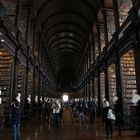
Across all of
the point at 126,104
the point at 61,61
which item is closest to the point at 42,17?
the point at 126,104

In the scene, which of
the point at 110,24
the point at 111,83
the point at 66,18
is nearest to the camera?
the point at 111,83

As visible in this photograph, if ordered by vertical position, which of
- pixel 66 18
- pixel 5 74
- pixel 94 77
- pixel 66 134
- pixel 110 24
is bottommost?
pixel 66 134

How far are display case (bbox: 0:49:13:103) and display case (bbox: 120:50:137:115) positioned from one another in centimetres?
577

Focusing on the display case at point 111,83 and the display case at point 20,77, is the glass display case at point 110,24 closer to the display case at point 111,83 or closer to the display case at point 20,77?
the display case at point 111,83

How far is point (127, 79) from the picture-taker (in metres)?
12.0

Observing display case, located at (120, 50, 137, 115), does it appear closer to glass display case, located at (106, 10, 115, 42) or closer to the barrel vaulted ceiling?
glass display case, located at (106, 10, 115, 42)

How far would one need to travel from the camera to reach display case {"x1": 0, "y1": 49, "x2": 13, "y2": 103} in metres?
11.5

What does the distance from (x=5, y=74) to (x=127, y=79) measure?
642 cm

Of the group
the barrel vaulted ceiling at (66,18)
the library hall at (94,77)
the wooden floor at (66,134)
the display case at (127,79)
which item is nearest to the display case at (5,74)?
the library hall at (94,77)

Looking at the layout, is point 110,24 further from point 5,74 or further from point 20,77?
point 5,74

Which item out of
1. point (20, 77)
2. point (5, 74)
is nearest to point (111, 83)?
point (20, 77)

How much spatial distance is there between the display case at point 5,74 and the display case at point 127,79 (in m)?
5.77

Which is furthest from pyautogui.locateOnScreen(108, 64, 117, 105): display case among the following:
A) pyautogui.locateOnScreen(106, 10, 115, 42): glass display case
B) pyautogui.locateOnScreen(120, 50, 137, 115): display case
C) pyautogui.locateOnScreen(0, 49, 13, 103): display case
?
pyautogui.locateOnScreen(0, 49, 13, 103): display case

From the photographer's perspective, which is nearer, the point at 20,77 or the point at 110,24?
the point at 20,77
